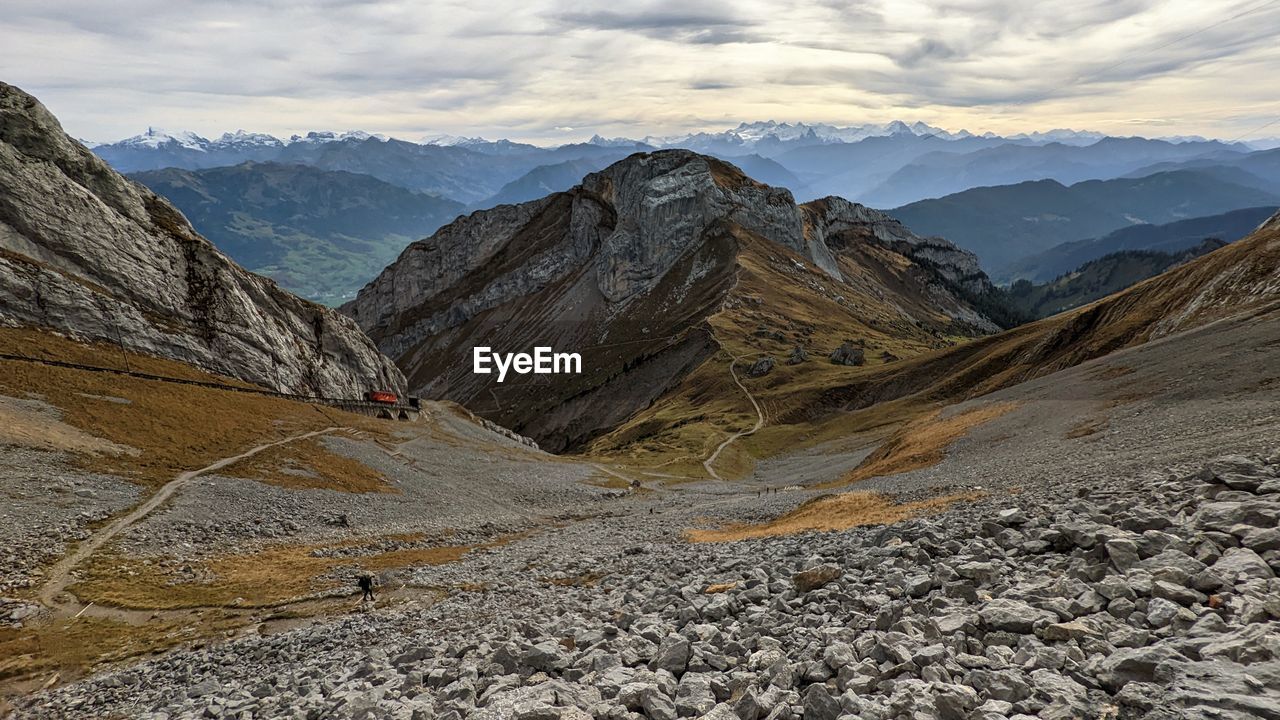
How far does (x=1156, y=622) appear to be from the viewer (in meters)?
10.5

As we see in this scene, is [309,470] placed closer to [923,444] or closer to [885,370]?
[923,444]

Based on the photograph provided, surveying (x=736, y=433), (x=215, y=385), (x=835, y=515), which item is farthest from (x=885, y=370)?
(x=215, y=385)

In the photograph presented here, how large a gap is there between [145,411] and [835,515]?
61.4 m

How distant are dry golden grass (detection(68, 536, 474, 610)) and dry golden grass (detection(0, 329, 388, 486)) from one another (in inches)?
593

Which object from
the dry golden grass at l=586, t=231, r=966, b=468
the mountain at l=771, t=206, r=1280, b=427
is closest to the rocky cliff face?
the dry golden grass at l=586, t=231, r=966, b=468

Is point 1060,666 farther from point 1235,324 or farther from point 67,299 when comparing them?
point 67,299

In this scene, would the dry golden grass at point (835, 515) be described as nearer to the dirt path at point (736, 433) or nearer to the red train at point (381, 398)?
the dirt path at point (736, 433)

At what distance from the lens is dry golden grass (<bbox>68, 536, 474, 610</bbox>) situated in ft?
97.0

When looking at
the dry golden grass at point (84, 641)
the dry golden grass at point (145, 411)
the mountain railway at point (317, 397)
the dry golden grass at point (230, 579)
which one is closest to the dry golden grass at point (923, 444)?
the dry golden grass at point (230, 579)

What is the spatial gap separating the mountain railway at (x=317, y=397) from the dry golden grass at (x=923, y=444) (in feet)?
237

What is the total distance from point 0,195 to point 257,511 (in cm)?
6718

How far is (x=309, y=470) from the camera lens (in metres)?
56.7

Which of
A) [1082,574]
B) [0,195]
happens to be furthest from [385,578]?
[0,195]

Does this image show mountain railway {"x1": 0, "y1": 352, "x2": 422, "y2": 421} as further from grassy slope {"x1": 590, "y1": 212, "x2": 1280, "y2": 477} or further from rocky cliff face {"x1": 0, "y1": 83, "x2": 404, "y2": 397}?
grassy slope {"x1": 590, "y1": 212, "x2": 1280, "y2": 477}
